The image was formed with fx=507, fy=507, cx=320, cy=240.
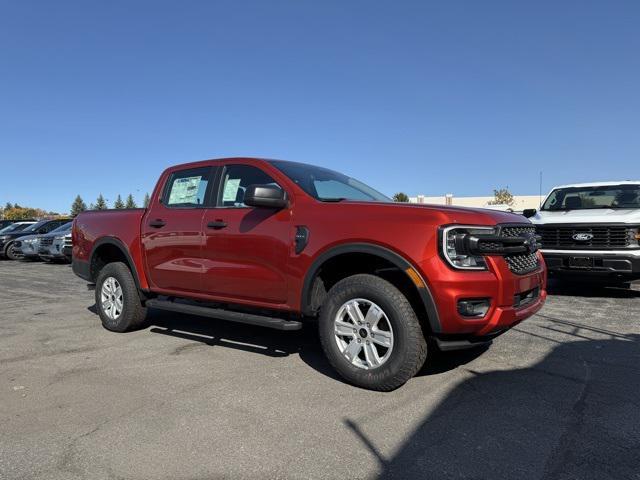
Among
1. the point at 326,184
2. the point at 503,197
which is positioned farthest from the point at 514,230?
the point at 503,197

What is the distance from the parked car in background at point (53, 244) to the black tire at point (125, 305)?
40.4ft

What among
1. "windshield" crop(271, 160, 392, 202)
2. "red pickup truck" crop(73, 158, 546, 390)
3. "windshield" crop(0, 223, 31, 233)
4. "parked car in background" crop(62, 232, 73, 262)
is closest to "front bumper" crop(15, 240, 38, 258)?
"parked car in background" crop(62, 232, 73, 262)

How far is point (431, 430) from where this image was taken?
3.22m

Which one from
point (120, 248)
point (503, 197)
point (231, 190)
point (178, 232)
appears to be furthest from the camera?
point (503, 197)

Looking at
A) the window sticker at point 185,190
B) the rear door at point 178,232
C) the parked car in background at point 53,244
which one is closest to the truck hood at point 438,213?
the rear door at point 178,232

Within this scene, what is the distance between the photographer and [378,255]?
3.91 meters

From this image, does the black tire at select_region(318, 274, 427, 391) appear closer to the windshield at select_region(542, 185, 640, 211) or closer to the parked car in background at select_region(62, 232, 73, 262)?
the windshield at select_region(542, 185, 640, 211)

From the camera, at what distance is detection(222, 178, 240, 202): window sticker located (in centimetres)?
514

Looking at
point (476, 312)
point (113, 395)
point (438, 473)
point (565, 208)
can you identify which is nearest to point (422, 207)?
point (476, 312)

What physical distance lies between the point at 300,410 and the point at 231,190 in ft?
8.07

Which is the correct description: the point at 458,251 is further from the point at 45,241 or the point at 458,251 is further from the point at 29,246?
the point at 29,246

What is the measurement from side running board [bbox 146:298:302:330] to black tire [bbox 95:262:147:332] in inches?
9.7

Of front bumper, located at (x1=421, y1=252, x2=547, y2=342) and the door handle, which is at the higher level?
the door handle

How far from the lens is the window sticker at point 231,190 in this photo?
5141mm
